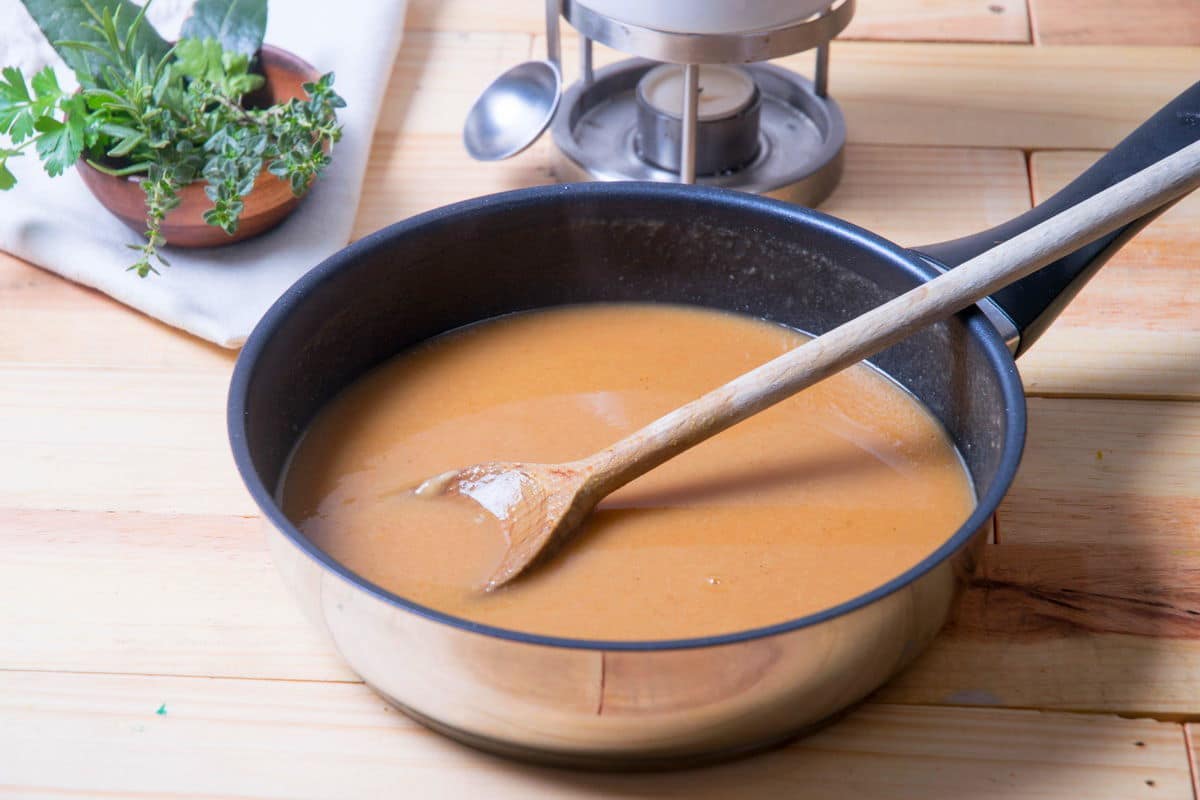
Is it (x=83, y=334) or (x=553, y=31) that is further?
(x=553, y=31)

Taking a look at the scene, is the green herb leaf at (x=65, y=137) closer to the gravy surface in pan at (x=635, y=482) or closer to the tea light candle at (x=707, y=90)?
the gravy surface in pan at (x=635, y=482)

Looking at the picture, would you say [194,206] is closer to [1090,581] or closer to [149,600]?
[149,600]

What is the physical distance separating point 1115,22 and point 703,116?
1.64 ft

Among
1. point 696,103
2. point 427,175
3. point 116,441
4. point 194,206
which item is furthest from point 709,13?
point 116,441

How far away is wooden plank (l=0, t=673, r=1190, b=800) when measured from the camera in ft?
2.45

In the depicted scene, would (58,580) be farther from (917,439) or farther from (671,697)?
(917,439)

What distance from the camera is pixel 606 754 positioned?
2.35 ft

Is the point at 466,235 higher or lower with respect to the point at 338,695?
higher

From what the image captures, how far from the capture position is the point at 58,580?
88 cm

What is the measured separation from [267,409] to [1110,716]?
1.71 ft

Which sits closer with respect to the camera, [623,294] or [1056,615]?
[1056,615]

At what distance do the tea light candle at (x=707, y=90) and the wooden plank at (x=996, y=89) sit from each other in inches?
5.0

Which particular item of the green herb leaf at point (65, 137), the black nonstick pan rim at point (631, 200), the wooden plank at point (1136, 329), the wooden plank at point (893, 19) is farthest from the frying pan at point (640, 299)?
the wooden plank at point (893, 19)

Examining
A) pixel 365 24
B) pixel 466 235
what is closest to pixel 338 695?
pixel 466 235
